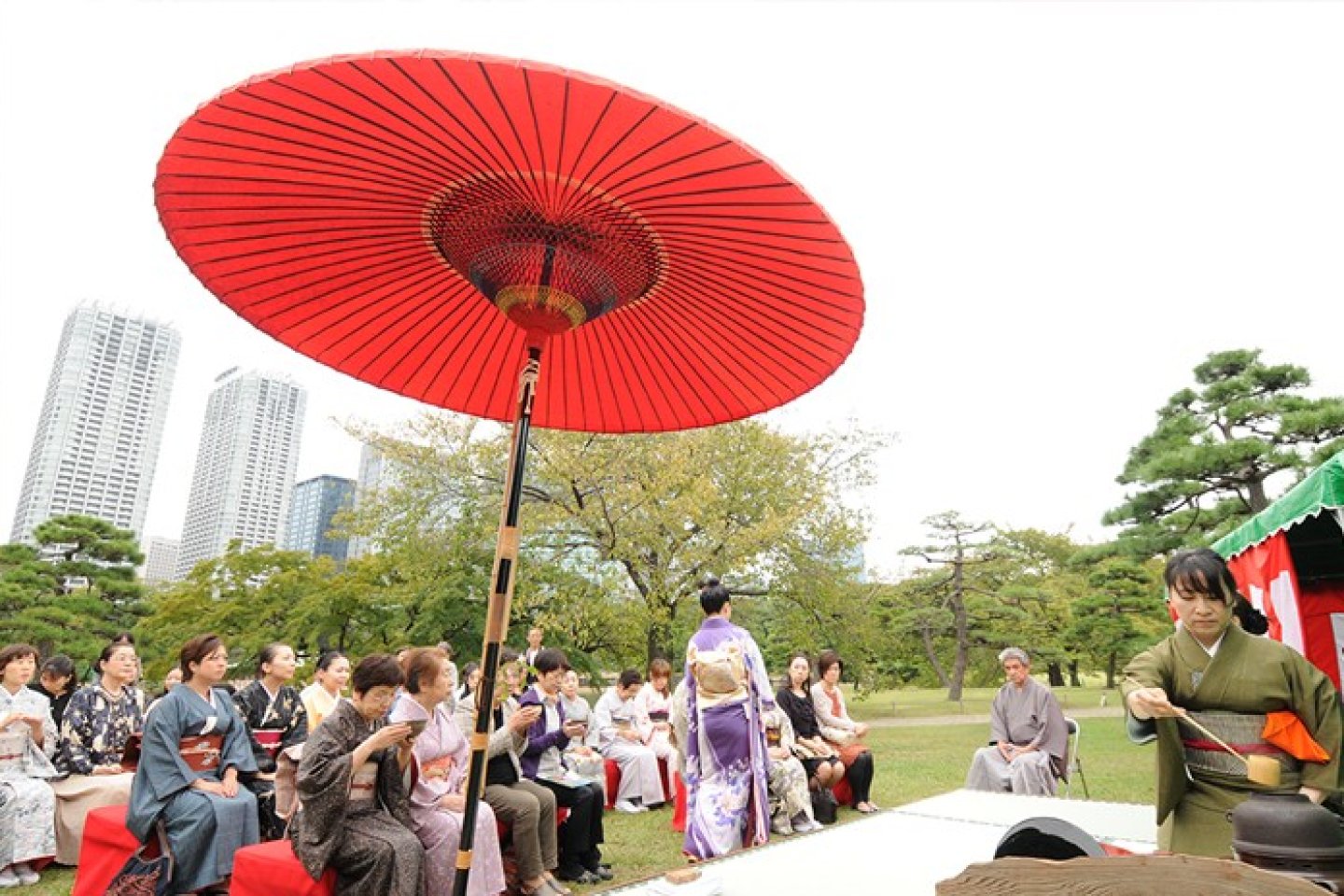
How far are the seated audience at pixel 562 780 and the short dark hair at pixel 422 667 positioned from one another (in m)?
1.25

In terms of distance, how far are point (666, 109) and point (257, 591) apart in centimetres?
1736

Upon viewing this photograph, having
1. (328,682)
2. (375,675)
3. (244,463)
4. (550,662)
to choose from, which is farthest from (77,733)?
(244,463)

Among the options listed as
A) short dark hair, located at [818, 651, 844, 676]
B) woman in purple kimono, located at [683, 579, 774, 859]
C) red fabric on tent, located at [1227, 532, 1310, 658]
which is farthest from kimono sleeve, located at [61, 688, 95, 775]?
red fabric on tent, located at [1227, 532, 1310, 658]

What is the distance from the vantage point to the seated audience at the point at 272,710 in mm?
5516

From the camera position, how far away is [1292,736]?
7.37 ft

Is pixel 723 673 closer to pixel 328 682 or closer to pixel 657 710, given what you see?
pixel 328 682

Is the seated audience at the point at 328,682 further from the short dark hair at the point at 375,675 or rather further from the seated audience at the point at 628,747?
the seated audience at the point at 628,747

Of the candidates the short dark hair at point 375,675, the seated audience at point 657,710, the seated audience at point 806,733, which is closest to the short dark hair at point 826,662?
the seated audience at point 806,733

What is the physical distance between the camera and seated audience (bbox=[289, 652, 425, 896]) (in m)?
3.15

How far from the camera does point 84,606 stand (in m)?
18.2

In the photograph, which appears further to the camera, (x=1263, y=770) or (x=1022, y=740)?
(x=1022, y=740)

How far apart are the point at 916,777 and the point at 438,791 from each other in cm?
777

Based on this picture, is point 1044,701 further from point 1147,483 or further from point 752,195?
point 1147,483

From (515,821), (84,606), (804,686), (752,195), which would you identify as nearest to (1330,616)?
(804,686)
